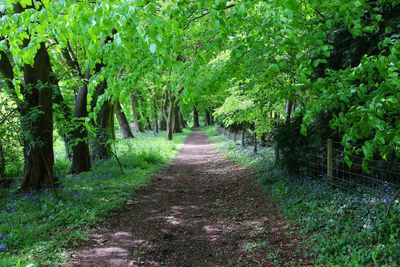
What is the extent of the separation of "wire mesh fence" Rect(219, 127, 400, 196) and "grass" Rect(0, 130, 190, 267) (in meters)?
Result: 5.10

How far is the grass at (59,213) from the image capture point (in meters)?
5.62

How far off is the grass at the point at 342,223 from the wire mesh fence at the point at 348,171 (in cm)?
23

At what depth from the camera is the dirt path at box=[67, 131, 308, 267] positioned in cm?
550

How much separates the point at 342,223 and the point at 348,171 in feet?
6.53

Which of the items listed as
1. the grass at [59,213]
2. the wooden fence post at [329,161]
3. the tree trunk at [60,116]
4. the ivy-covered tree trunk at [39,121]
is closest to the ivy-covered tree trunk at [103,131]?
the grass at [59,213]

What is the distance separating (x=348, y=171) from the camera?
7508mm

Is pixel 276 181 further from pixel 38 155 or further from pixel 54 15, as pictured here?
pixel 54 15

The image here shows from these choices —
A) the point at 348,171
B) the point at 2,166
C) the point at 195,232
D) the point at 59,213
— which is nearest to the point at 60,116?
the point at 2,166

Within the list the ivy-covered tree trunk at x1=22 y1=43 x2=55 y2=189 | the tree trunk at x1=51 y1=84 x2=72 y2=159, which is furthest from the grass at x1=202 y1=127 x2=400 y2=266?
the ivy-covered tree trunk at x1=22 y1=43 x2=55 y2=189

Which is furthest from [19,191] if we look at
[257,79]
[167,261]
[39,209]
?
[257,79]

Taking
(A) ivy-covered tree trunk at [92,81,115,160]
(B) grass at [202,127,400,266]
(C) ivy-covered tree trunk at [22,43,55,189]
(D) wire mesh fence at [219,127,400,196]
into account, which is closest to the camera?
(B) grass at [202,127,400,266]

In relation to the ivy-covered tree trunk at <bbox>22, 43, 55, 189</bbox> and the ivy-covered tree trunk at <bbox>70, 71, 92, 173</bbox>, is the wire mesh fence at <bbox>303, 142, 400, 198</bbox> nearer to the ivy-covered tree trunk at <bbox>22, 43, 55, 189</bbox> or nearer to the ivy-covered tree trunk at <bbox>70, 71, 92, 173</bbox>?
the ivy-covered tree trunk at <bbox>22, 43, 55, 189</bbox>

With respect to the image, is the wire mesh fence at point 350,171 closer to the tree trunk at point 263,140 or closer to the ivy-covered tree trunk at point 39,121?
the ivy-covered tree trunk at point 39,121

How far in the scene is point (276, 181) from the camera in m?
10.1
